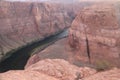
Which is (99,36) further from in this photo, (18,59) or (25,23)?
(25,23)

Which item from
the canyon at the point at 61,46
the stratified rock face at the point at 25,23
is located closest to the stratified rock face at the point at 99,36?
the canyon at the point at 61,46

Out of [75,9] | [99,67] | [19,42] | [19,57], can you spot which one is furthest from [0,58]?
[75,9]

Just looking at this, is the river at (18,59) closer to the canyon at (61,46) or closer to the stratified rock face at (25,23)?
the canyon at (61,46)

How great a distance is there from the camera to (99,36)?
192 feet

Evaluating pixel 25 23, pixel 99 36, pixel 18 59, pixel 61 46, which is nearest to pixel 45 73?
pixel 99 36

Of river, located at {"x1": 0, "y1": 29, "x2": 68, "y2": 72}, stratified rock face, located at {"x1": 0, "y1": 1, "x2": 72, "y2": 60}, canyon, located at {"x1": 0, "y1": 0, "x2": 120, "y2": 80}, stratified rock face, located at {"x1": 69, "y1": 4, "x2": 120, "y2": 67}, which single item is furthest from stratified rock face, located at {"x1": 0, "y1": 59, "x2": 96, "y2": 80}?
stratified rock face, located at {"x1": 0, "y1": 1, "x2": 72, "y2": 60}

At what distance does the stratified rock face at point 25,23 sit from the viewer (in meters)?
97.5

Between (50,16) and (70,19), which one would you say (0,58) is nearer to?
(50,16)

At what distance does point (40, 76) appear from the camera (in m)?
31.8

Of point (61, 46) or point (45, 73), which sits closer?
point (45, 73)

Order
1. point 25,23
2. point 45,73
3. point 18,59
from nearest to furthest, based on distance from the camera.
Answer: point 45,73 → point 18,59 → point 25,23

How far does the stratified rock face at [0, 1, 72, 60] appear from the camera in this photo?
320 ft

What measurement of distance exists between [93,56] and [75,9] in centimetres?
11799

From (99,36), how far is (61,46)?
23.2 m
